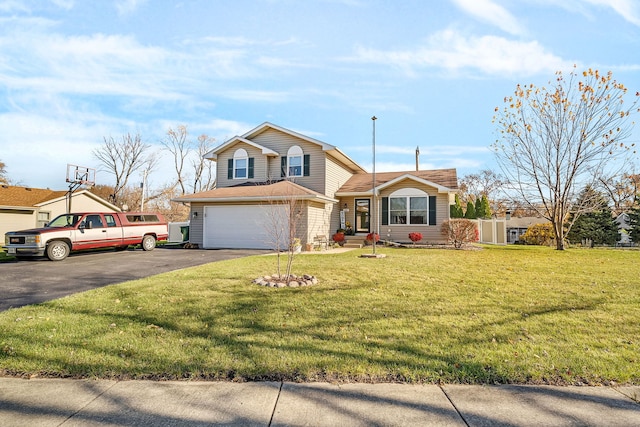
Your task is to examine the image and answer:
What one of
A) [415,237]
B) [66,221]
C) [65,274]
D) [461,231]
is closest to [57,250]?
[66,221]

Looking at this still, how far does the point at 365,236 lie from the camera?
61.6ft

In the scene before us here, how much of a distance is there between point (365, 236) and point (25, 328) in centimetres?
A: 1574

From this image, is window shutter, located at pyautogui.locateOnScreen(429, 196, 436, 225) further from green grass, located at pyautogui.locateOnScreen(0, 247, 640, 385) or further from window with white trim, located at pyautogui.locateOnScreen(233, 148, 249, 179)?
window with white trim, located at pyautogui.locateOnScreen(233, 148, 249, 179)

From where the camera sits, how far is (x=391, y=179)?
66.7 feet

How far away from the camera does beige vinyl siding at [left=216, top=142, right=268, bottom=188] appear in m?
19.8

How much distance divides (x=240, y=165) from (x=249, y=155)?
0.84 metres

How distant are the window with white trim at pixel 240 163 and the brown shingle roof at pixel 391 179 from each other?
582 cm

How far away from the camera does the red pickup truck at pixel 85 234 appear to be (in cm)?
1148

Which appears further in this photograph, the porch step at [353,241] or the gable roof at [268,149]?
the gable roof at [268,149]

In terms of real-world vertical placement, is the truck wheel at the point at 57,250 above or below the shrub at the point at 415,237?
below

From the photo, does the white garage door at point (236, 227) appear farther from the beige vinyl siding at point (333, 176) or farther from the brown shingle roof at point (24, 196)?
the brown shingle roof at point (24, 196)

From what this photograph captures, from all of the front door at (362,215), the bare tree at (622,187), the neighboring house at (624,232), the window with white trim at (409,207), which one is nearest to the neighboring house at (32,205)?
the front door at (362,215)

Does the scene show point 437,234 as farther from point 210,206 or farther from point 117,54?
point 117,54

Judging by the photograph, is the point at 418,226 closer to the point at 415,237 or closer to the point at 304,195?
the point at 415,237
